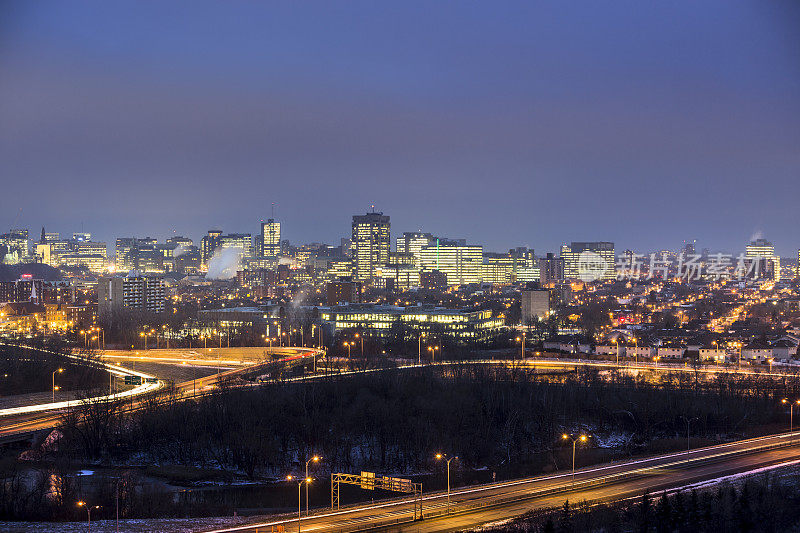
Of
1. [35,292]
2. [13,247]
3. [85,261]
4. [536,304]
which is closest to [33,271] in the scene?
[13,247]

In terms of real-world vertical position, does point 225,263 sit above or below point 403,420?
above

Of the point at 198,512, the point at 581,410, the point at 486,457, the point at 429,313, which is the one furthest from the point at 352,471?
the point at 429,313

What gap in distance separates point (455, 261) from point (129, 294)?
263 feet

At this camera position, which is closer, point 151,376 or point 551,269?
point 151,376

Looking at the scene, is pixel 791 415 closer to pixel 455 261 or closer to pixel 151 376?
pixel 151 376

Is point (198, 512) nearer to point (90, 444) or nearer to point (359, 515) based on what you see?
point (359, 515)

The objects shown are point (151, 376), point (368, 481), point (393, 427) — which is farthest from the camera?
point (151, 376)

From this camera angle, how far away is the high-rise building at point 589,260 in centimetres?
15275

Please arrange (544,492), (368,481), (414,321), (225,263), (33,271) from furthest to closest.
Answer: (225,263), (33,271), (414,321), (368,481), (544,492)

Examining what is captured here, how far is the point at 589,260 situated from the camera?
521 feet

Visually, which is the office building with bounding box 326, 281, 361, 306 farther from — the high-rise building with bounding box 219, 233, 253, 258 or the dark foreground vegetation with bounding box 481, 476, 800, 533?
the high-rise building with bounding box 219, 233, 253, 258

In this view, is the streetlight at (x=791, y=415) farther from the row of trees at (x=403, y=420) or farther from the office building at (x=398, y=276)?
the office building at (x=398, y=276)

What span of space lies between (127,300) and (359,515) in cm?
5996

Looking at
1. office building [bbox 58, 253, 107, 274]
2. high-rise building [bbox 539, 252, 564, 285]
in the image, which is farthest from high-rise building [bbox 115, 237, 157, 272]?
high-rise building [bbox 539, 252, 564, 285]
